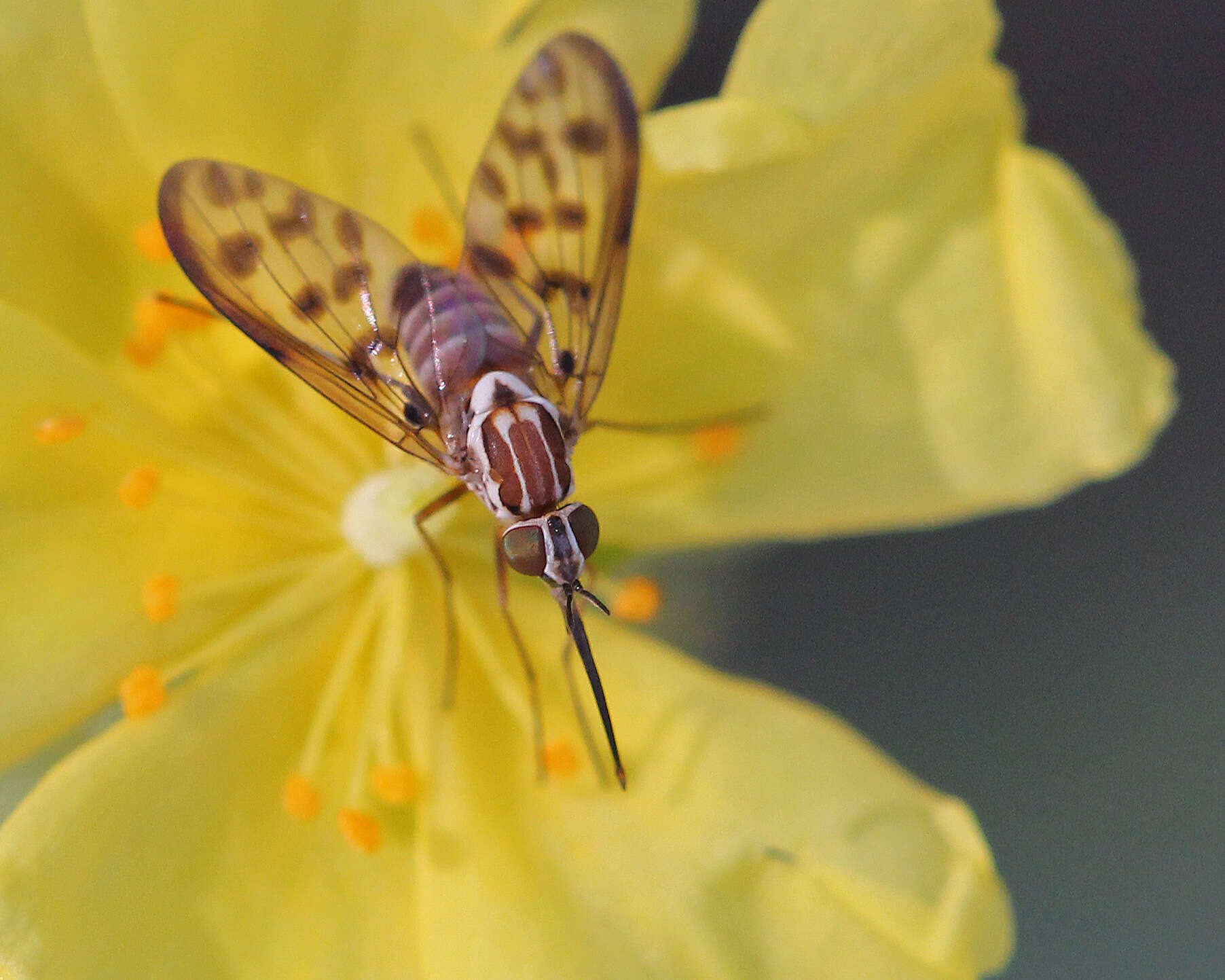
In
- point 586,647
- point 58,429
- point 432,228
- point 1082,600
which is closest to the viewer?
point 586,647

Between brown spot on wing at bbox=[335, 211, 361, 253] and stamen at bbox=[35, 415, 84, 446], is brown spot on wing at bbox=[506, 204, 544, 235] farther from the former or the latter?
stamen at bbox=[35, 415, 84, 446]

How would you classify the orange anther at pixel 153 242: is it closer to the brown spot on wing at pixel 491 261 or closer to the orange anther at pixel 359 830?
the brown spot on wing at pixel 491 261

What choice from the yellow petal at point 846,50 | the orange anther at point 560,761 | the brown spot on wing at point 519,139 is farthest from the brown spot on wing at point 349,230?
the orange anther at point 560,761

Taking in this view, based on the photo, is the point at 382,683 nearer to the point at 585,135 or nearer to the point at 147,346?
the point at 147,346

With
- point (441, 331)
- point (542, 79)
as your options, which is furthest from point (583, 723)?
point (542, 79)

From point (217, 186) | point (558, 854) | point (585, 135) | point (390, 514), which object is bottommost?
point (558, 854)

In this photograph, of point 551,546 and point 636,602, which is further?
point 636,602
